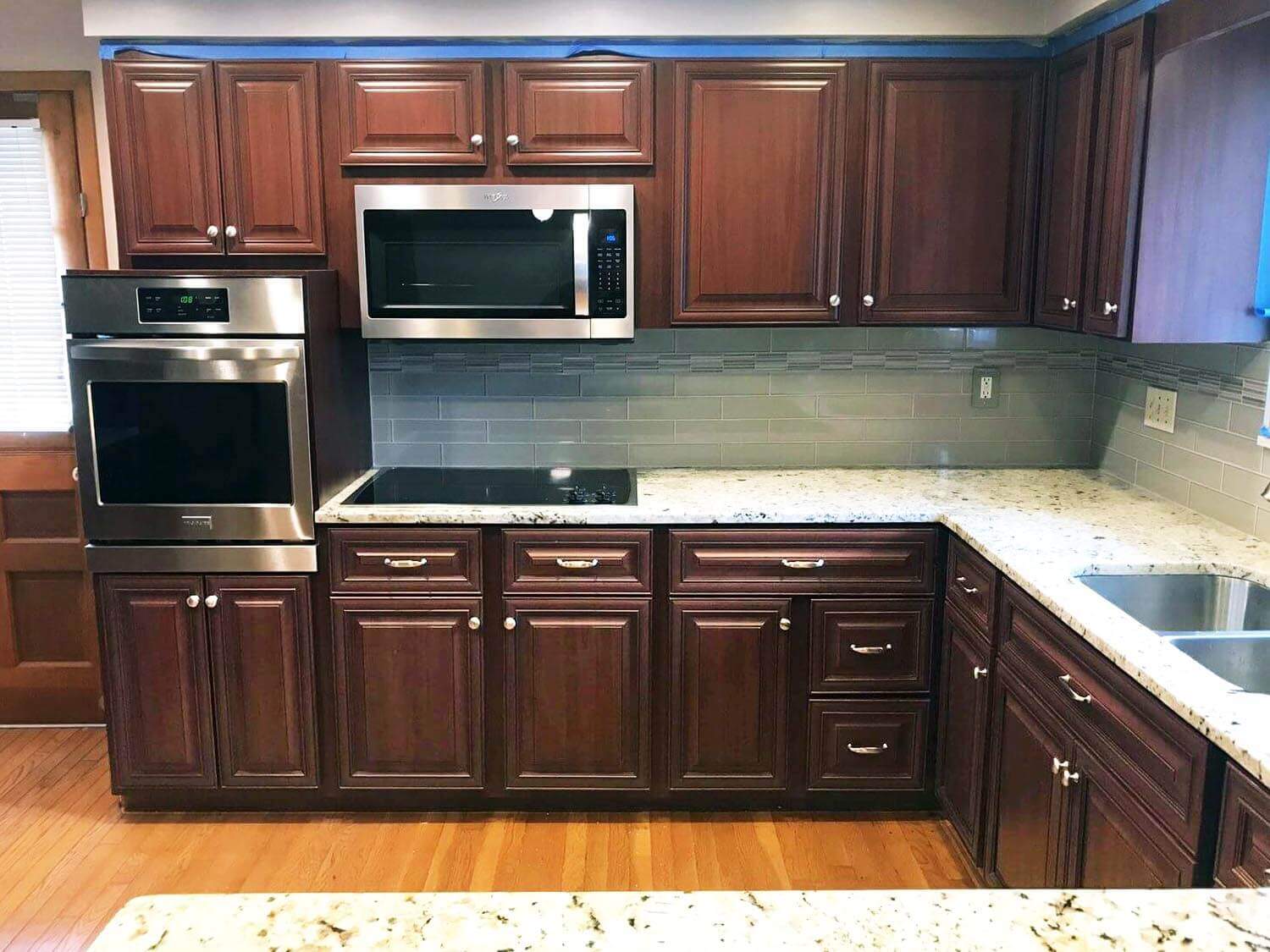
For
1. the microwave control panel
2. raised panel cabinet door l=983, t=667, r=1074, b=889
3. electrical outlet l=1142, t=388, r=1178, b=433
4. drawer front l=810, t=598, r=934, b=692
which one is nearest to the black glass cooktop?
the microwave control panel

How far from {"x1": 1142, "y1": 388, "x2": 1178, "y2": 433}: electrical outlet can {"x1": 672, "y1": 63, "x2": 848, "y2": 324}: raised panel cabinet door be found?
0.92m

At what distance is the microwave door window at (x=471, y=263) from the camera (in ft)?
9.43

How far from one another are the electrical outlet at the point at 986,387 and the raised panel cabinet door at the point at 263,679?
2111 millimetres

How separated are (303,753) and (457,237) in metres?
1.49

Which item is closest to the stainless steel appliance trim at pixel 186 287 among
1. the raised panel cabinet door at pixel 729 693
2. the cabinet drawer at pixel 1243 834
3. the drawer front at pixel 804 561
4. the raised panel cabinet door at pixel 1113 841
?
the drawer front at pixel 804 561

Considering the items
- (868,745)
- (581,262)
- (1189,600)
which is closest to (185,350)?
(581,262)

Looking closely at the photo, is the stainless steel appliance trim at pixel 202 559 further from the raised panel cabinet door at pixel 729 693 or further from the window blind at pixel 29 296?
the raised panel cabinet door at pixel 729 693

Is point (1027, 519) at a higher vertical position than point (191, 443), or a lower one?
lower

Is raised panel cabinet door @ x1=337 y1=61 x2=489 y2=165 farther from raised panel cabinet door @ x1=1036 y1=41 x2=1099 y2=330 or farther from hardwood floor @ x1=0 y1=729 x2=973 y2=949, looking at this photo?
hardwood floor @ x1=0 y1=729 x2=973 y2=949

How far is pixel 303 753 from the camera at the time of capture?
290 centimetres

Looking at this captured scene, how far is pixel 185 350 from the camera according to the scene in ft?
8.79

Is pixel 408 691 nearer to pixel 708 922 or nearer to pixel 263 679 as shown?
pixel 263 679

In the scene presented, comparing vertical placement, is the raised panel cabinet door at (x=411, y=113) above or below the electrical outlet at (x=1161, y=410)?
above

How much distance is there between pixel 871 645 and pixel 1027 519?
1.75 feet
